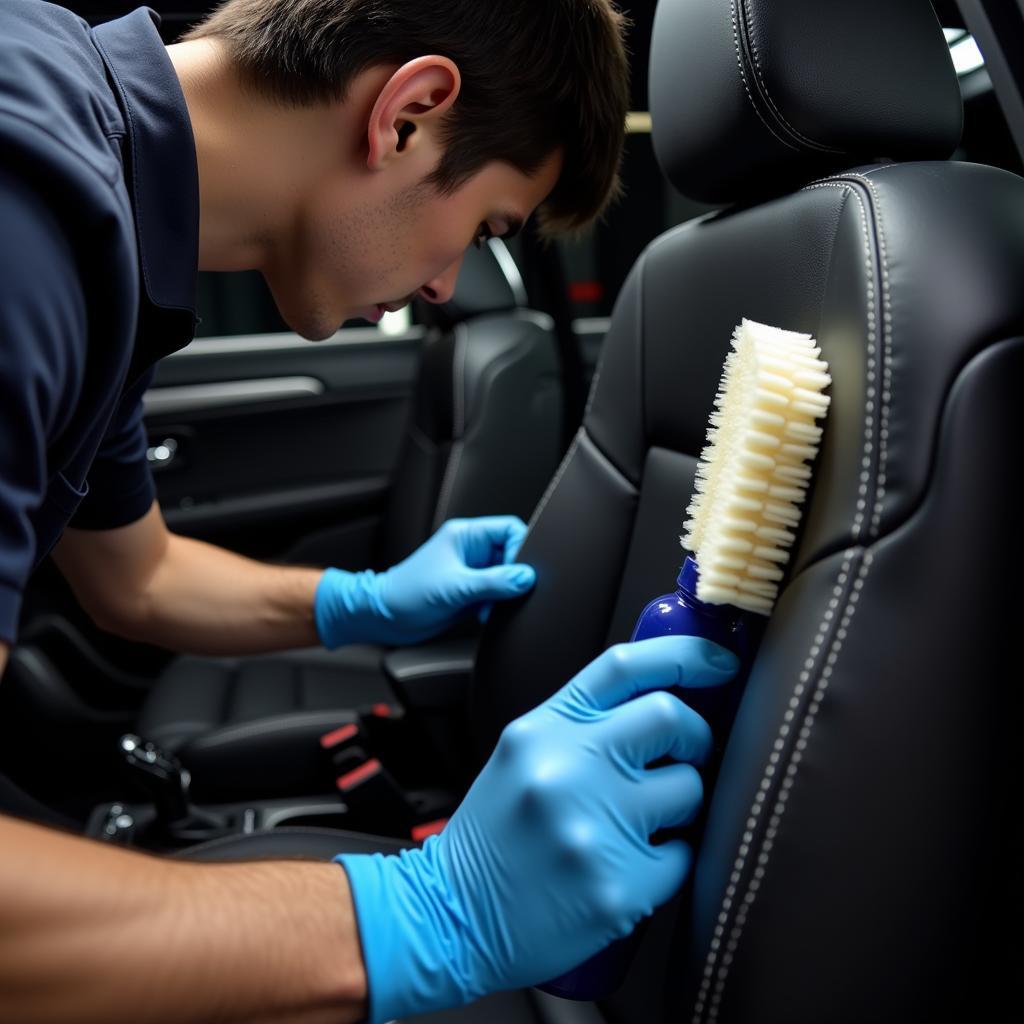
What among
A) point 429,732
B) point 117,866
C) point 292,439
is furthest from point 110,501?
point 292,439

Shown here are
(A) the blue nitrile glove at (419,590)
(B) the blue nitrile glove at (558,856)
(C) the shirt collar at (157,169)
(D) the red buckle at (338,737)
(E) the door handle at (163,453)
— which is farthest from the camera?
(E) the door handle at (163,453)

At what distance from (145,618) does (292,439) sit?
1.24 metres

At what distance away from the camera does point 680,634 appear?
2.21ft

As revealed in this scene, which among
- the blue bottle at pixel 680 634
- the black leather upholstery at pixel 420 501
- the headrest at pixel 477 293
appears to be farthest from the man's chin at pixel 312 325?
the headrest at pixel 477 293

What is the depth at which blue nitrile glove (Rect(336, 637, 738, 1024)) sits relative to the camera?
0.62 meters

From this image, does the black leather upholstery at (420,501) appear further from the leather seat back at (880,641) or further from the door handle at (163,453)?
the leather seat back at (880,641)

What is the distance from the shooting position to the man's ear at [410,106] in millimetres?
823

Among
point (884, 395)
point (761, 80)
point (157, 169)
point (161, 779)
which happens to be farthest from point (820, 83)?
point (161, 779)

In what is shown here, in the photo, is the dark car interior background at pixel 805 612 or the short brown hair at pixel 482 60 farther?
the short brown hair at pixel 482 60

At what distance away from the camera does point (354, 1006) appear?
622mm

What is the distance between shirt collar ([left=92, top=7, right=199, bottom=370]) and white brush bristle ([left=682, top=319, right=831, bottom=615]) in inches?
20.1

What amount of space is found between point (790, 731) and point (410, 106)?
0.65 meters

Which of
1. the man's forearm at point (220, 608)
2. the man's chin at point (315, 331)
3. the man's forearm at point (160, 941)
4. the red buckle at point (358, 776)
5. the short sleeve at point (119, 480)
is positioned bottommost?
the red buckle at point (358, 776)

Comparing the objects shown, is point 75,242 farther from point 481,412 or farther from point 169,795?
point 481,412
